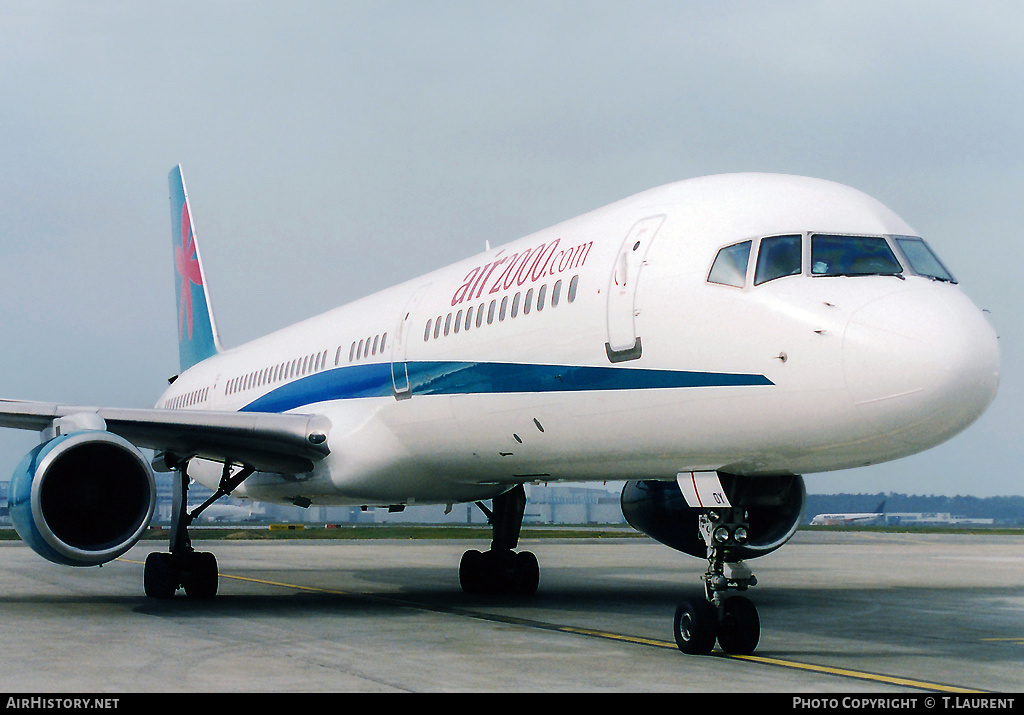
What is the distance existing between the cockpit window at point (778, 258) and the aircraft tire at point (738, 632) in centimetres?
266

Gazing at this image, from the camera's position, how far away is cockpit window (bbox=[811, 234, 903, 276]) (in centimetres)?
854

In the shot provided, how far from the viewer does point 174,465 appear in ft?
52.4

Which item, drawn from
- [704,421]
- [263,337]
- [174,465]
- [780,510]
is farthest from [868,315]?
[263,337]

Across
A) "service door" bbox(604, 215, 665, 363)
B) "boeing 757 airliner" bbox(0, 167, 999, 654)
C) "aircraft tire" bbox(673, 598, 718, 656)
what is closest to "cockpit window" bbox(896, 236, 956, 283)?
"boeing 757 airliner" bbox(0, 167, 999, 654)

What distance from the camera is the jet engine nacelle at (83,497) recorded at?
38.8ft

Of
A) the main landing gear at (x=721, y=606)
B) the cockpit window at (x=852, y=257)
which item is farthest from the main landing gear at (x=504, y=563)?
the cockpit window at (x=852, y=257)

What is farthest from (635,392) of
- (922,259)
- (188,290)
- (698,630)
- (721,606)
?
(188,290)

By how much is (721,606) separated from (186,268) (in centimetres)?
1995

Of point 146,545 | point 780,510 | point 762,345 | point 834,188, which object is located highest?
point 834,188

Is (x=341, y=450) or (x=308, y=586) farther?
(x=308, y=586)

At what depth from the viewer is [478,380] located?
11.7 meters

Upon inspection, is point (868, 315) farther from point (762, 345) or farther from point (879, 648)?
point (879, 648)

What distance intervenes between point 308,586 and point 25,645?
8749 mm

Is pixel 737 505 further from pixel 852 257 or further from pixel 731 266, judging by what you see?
pixel 852 257
